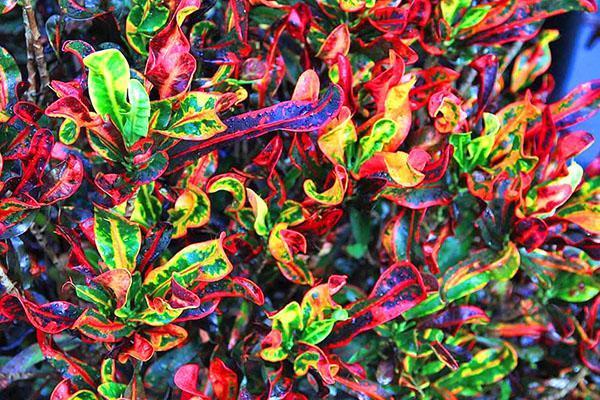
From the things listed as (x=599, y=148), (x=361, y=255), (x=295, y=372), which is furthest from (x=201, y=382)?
(x=599, y=148)

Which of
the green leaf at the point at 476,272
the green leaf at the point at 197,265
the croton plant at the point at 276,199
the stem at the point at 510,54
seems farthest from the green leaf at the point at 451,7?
the green leaf at the point at 197,265

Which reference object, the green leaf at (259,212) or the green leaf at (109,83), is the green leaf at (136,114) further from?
the green leaf at (259,212)

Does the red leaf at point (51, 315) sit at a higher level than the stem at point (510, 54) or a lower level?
lower

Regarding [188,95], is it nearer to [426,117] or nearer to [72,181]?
[72,181]

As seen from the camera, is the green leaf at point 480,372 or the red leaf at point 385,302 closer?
the red leaf at point 385,302

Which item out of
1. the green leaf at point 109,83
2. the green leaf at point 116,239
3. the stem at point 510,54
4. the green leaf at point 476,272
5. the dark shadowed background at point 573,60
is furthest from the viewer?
the dark shadowed background at point 573,60

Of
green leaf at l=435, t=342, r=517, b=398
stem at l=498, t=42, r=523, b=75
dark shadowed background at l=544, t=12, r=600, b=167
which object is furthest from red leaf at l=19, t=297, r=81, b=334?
dark shadowed background at l=544, t=12, r=600, b=167
